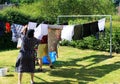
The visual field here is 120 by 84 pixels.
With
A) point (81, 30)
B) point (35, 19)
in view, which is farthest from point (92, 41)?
point (35, 19)

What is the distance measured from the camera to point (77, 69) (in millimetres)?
12062

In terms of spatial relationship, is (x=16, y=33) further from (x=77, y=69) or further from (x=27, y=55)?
(x=27, y=55)

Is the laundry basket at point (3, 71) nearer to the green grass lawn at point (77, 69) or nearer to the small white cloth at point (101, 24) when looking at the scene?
the green grass lawn at point (77, 69)

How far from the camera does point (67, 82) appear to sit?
1002 cm

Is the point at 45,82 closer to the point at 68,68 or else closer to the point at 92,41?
the point at 68,68

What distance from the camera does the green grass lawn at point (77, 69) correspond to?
33.3 feet

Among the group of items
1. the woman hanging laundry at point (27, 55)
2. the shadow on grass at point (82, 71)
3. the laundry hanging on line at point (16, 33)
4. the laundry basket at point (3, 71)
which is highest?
the laundry hanging on line at point (16, 33)

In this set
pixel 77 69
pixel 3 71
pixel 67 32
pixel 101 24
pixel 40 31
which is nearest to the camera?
pixel 3 71

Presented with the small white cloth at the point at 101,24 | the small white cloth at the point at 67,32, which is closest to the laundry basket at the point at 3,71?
the small white cloth at the point at 67,32

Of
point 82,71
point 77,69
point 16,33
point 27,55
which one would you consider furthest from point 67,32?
point 27,55

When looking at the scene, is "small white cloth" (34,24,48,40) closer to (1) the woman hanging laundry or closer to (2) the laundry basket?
(2) the laundry basket

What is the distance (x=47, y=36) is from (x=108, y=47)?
5.28m

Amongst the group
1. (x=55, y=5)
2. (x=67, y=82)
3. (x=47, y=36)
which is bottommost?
(x=67, y=82)

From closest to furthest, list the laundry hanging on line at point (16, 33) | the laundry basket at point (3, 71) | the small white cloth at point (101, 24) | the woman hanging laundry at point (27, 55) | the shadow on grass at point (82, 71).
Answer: the woman hanging laundry at point (27, 55), the shadow on grass at point (82, 71), the laundry basket at point (3, 71), the laundry hanging on line at point (16, 33), the small white cloth at point (101, 24)
